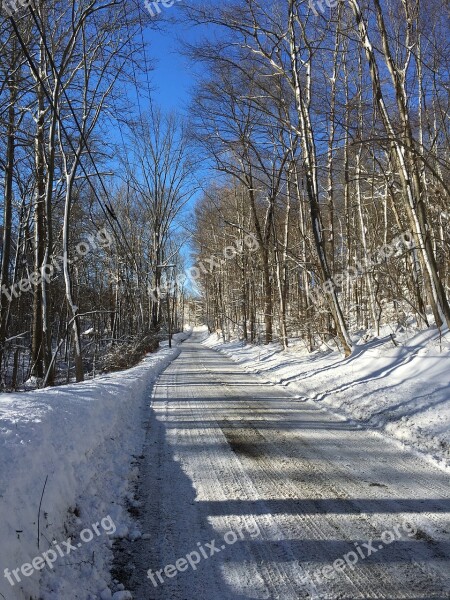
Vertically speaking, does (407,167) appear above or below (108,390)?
above

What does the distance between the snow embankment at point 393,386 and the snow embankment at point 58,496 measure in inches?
134

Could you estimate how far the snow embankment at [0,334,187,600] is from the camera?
7.70ft

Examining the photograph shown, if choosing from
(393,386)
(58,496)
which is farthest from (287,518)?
(393,386)

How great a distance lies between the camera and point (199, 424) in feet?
21.2

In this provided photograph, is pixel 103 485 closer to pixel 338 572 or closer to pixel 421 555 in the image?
pixel 338 572

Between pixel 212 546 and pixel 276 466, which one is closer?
pixel 212 546

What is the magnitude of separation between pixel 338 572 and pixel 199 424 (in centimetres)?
409

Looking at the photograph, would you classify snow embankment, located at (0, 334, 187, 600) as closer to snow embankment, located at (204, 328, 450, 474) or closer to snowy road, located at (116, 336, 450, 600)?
snowy road, located at (116, 336, 450, 600)

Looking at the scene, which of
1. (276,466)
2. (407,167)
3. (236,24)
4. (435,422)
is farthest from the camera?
(236,24)

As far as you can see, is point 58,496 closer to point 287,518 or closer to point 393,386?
point 287,518

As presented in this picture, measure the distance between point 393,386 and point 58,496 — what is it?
19.4 ft

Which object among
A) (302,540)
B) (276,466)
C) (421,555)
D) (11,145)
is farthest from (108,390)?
(11,145)

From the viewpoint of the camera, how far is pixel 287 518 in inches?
128

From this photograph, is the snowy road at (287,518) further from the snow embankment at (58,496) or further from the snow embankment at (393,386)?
the snow embankment at (393,386)
